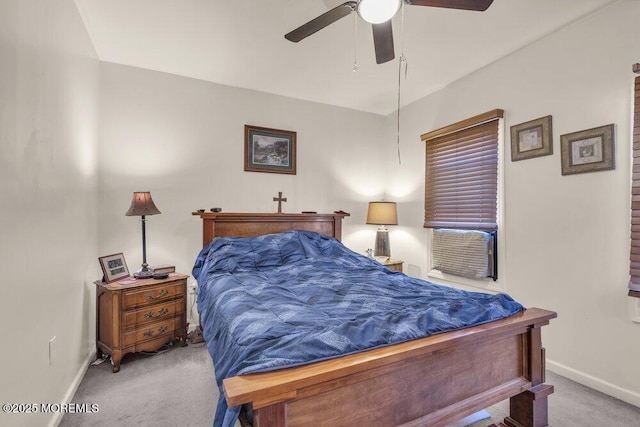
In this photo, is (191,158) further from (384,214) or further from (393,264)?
(393,264)

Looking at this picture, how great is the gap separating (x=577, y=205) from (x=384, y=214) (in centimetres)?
184

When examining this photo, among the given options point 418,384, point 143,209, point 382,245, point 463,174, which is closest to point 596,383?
point 418,384

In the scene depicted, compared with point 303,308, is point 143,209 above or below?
above

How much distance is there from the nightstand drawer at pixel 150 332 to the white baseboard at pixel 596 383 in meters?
3.12

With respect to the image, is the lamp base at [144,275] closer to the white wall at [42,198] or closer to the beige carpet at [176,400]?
the white wall at [42,198]

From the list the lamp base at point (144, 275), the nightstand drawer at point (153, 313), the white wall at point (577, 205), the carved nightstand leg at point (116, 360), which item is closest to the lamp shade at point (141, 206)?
the lamp base at point (144, 275)

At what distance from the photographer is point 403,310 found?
1.53m

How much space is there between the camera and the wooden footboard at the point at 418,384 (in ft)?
3.10

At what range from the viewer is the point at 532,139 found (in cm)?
257

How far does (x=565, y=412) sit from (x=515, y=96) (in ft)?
7.97

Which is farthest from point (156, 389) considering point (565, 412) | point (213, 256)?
point (565, 412)

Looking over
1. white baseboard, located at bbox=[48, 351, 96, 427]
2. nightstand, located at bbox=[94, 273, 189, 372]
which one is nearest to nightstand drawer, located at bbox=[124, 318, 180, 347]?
nightstand, located at bbox=[94, 273, 189, 372]

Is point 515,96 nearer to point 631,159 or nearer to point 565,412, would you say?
point 631,159

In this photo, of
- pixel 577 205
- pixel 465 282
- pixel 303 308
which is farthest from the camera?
pixel 465 282
